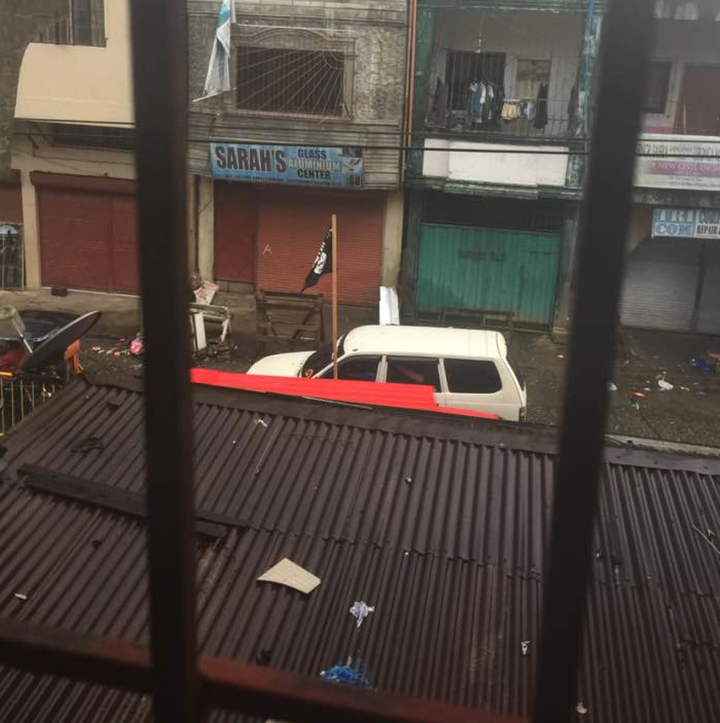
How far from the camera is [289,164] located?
47.5 feet

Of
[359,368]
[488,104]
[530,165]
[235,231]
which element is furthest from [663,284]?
[359,368]

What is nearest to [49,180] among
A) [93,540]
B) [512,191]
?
[512,191]

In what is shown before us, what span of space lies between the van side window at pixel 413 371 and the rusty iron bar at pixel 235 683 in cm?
751

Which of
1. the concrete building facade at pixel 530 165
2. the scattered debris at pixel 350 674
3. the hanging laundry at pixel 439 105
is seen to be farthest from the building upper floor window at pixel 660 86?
the scattered debris at pixel 350 674

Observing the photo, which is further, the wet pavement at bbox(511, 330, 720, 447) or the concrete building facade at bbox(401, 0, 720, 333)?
the concrete building facade at bbox(401, 0, 720, 333)

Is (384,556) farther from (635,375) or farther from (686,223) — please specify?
(686,223)

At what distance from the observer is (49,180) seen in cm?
1571

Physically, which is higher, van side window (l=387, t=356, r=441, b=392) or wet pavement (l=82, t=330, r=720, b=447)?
van side window (l=387, t=356, r=441, b=392)

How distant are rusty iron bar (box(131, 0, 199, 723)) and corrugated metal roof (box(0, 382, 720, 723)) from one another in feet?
8.24

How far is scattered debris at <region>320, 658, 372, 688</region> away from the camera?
3.50m

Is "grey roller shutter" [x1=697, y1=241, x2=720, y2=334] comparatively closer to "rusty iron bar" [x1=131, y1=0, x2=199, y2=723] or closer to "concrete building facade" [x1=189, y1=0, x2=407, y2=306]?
"concrete building facade" [x1=189, y1=0, x2=407, y2=306]

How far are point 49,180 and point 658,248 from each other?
12124mm

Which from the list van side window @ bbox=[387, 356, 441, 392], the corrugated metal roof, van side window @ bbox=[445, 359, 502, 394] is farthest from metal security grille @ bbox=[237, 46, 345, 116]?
the corrugated metal roof

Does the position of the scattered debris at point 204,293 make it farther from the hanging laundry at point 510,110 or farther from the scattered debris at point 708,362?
the scattered debris at point 708,362
